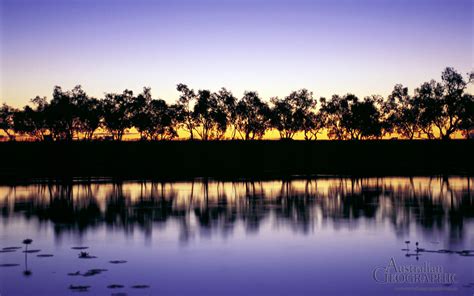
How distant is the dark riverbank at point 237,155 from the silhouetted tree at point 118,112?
19.5ft

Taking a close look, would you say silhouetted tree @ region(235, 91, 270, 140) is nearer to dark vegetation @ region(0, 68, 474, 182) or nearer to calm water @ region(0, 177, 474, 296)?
dark vegetation @ region(0, 68, 474, 182)

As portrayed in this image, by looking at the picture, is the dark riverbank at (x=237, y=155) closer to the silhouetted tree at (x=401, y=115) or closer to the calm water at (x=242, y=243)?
the silhouetted tree at (x=401, y=115)

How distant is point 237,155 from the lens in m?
118

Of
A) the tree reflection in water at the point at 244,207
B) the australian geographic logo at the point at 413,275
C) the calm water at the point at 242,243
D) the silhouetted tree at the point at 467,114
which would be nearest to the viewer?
the australian geographic logo at the point at 413,275

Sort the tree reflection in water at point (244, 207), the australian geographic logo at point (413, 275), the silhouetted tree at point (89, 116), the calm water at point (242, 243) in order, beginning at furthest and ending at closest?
the silhouetted tree at point (89, 116) → the tree reflection in water at point (244, 207) → the calm water at point (242, 243) → the australian geographic logo at point (413, 275)

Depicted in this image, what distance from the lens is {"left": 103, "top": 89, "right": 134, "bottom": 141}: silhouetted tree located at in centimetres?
12069

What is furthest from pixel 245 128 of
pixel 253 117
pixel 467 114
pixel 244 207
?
pixel 244 207

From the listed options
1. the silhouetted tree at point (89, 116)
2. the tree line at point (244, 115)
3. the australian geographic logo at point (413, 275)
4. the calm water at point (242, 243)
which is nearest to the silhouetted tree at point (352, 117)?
the tree line at point (244, 115)

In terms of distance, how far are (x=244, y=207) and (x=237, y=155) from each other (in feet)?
260

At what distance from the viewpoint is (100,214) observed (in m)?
35.8

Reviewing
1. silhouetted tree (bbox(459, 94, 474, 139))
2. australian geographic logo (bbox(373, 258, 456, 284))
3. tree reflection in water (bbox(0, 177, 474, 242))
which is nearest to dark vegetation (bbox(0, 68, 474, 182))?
silhouetted tree (bbox(459, 94, 474, 139))

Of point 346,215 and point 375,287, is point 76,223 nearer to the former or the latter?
point 346,215

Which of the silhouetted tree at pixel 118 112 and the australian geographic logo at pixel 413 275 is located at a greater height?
the silhouetted tree at pixel 118 112

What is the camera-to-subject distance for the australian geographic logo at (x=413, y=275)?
57.8 feet
